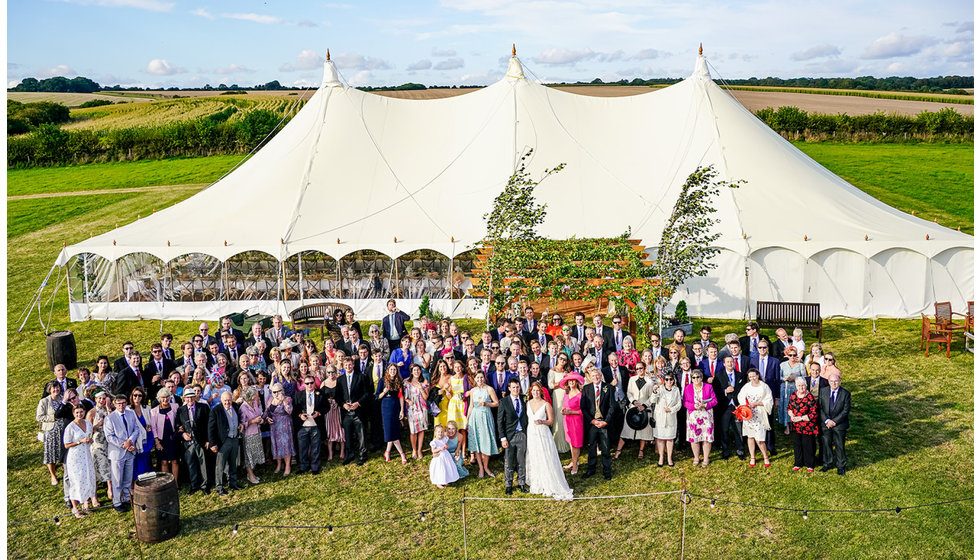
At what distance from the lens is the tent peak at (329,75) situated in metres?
17.2

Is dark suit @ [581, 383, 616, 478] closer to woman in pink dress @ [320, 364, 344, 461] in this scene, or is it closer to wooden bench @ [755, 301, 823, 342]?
woman in pink dress @ [320, 364, 344, 461]

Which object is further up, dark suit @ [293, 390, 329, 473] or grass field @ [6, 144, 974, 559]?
dark suit @ [293, 390, 329, 473]

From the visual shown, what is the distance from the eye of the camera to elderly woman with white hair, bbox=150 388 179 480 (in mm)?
7523

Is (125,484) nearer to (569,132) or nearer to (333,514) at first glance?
(333,514)

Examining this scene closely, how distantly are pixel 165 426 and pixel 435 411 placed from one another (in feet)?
9.13

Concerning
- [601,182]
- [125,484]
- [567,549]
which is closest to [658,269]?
[601,182]

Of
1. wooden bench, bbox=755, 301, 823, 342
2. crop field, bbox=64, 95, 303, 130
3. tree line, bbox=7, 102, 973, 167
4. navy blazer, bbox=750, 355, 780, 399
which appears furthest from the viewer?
crop field, bbox=64, 95, 303, 130

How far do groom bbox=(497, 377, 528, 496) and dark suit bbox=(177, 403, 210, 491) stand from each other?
9.82 ft

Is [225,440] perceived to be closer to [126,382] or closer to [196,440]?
[196,440]

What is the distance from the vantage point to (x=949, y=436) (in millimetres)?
8719

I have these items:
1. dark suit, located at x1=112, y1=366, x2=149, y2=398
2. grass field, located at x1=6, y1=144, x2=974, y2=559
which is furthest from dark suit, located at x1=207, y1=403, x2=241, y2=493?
dark suit, located at x1=112, y1=366, x2=149, y2=398

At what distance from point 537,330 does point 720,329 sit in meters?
4.88

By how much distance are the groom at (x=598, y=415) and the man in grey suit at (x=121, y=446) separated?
450 cm

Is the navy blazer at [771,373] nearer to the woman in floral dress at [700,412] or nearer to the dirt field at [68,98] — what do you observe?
the woman in floral dress at [700,412]
